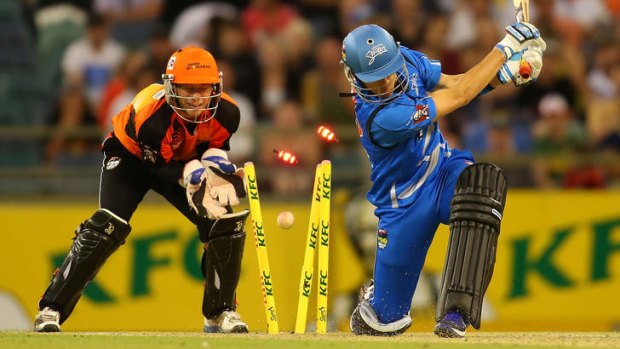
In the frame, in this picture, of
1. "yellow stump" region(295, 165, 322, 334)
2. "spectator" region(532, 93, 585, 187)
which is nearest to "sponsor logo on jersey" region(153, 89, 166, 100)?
"yellow stump" region(295, 165, 322, 334)

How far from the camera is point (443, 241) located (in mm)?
12430

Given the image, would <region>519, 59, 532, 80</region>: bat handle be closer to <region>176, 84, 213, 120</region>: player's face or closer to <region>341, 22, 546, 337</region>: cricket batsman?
<region>341, 22, 546, 337</region>: cricket batsman

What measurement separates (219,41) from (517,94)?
3048 mm

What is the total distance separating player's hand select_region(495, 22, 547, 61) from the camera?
8.30 m

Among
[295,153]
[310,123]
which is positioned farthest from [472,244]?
[310,123]

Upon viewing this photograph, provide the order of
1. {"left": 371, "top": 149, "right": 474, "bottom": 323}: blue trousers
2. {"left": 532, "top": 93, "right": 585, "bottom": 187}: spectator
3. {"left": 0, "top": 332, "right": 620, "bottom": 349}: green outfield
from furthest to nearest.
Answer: {"left": 532, "top": 93, "right": 585, "bottom": 187}: spectator → {"left": 371, "top": 149, "right": 474, "bottom": 323}: blue trousers → {"left": 0, "top": 332, "right": 620, "bottom": 349}: green outfield

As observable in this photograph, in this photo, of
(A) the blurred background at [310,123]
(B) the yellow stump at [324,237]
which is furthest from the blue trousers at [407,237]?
(A) the blurred background at [310,123]

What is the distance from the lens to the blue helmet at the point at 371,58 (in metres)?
8.20

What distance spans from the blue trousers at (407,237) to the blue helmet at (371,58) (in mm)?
703

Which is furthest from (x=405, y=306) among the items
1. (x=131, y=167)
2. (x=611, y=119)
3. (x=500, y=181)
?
(x=611, y=119)

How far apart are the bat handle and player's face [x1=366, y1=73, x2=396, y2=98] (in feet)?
2.55

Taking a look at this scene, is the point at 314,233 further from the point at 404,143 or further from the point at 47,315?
the point at 47,315

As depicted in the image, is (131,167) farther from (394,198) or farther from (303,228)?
(303,228)

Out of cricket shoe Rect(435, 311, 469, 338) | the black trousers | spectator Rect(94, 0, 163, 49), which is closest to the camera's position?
cricket shoe Rect(435, 311, 469, 338)
